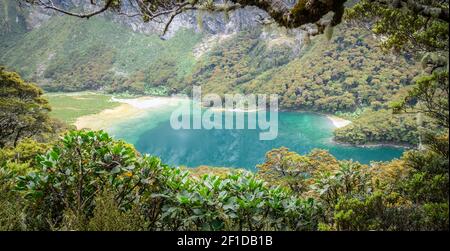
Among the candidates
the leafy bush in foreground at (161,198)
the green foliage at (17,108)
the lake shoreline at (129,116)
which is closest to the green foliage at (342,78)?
the lake shoreline at (129,116)

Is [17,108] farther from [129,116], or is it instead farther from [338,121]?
[338,121]

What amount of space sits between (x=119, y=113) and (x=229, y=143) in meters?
23.6

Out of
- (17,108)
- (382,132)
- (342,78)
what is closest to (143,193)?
(17,108)

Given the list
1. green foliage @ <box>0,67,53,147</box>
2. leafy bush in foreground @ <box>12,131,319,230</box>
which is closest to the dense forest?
leafy bush in foreground @ <box>12,131,319,230</box>

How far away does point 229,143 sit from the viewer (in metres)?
39.4

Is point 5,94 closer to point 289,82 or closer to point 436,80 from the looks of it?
point 436,80

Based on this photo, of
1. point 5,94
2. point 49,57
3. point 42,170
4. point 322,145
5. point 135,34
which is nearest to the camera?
point 42,170

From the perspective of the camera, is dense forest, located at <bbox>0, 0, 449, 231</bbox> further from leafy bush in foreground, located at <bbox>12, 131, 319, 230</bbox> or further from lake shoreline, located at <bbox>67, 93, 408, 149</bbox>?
lake shoreline, located at <bbox>67, 93, 408, 149</bbox>

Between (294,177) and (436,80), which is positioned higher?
(436,80)

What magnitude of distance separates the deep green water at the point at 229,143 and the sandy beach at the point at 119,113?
2337 millimetres

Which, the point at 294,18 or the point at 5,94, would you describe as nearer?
the point at 294,18

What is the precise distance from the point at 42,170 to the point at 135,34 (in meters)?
128
